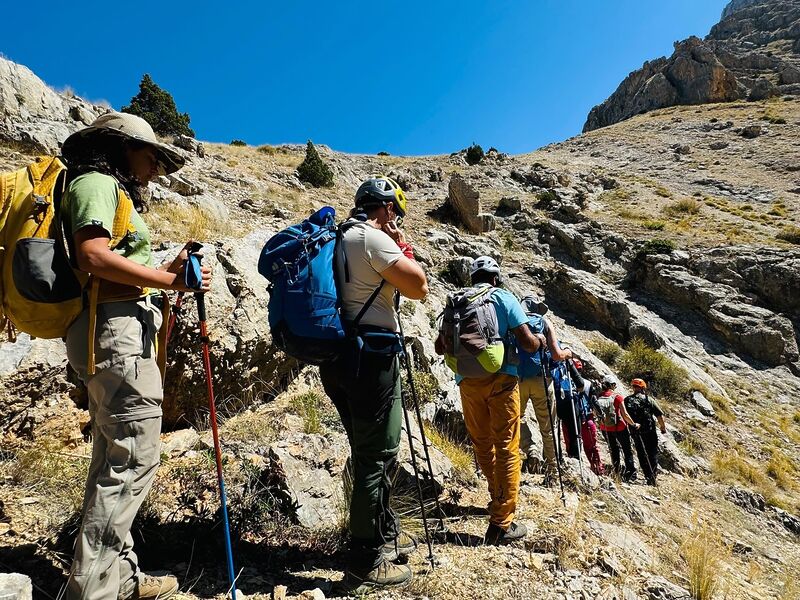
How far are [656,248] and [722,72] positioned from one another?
159 ft

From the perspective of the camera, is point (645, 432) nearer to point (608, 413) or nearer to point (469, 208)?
point (608, 413)

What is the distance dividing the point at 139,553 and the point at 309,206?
13.9 m

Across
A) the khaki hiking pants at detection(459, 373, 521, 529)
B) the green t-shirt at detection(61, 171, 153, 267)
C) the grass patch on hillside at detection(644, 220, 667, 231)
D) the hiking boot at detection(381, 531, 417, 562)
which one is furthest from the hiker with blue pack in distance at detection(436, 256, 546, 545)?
the grass patch on hillside at detection(644, 220, 667, 231)

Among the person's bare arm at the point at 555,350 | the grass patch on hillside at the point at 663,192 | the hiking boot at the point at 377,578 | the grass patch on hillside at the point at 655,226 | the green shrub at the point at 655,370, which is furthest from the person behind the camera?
the grass patch on hillside at the point at 663,192

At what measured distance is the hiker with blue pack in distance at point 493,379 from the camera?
3.07 metres

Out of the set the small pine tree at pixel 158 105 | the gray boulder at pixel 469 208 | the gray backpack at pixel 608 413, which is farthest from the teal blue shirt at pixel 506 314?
the small pine tree at pixel 158 105

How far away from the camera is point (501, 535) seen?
3.00 metres

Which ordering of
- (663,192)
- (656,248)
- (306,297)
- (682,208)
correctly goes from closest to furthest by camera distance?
1. (306,297)
2. (656,248)
3. (682,208)
4. (663,192)

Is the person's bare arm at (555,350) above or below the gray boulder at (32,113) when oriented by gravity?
below

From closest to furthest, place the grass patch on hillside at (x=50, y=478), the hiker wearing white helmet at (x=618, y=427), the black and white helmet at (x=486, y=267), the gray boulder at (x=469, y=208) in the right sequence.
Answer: the grass patch on hillside at (x=50, y=478)
the black and white helmet at (x=486, y=267)
the hiker wearing white helmet at (x=618, y=427)
the gray boulder at (x=469, y=208)

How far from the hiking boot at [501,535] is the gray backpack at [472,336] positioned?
1.08 m

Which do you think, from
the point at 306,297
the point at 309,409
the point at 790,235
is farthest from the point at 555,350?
the point at 790,235

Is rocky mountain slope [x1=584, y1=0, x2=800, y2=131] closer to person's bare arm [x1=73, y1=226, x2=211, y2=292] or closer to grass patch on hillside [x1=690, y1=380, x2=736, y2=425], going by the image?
grass patch on hillside [x1=690, y1=380, x2=736, y2=425]

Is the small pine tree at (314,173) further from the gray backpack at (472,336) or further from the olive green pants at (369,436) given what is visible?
the olive green pants at (369,436)
